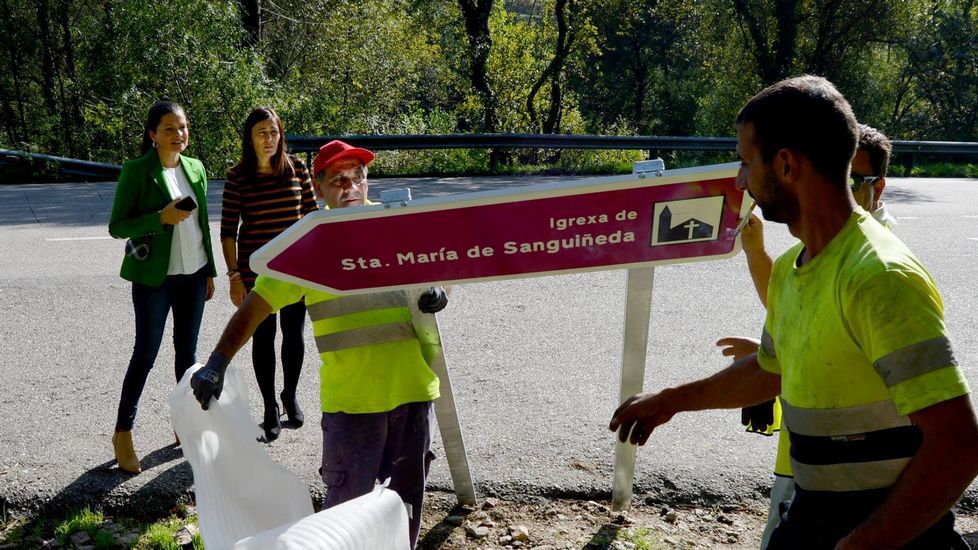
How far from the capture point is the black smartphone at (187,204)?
178 inches

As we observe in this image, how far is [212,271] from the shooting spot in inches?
195

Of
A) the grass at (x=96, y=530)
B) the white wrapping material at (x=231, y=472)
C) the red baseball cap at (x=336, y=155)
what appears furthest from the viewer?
the grass at (x=96, y=530)

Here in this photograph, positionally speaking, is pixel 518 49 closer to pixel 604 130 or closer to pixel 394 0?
pixel 394 0

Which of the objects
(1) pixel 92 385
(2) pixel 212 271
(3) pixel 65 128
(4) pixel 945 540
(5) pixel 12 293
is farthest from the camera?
(3) pixel 65 128

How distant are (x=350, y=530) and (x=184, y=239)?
9.31 feet

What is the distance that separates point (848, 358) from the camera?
188 cm

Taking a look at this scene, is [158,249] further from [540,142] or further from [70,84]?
[70,84]

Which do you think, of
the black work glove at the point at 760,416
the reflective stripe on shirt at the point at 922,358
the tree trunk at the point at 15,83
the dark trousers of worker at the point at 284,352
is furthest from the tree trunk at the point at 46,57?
the reflective stripe on shirt at the point at 922,358

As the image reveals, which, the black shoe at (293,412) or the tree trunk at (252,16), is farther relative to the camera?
the tree trunk at (252,16)

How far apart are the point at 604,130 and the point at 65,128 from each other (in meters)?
19.0

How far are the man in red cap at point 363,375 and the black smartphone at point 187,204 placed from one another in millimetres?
1472

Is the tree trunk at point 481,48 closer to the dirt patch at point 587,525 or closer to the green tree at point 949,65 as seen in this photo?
the green tree at point 949,65

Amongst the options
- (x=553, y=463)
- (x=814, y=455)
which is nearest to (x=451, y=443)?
(x=553, y=463)

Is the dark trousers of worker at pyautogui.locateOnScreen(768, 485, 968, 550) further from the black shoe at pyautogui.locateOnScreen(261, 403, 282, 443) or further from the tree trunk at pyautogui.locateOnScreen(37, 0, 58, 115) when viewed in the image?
the tree trunk at pyautogui.locateOnScreen(37, 0, 58, 115)
